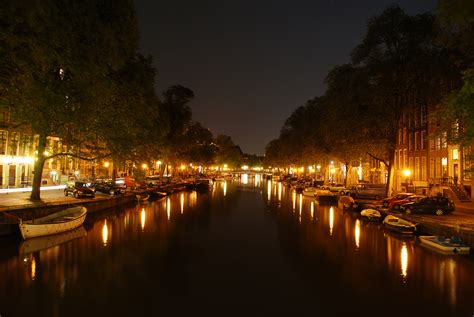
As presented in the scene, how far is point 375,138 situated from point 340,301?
28.3 m

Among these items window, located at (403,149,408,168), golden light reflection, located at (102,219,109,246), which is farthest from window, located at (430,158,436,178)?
golden light reflection, located at (102,219,109,246)

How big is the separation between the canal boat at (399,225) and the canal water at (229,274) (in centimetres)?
68

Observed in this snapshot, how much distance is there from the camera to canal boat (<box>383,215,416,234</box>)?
24578mm

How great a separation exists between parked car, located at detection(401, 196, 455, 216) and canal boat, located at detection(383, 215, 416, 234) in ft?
11.3

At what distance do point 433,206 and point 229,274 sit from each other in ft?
66.9

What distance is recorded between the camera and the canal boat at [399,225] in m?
24.6

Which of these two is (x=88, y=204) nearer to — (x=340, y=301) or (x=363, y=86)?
(x=340, y=301)

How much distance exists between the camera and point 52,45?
18.0 metres

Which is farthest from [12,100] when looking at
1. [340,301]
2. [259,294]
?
[340,301]

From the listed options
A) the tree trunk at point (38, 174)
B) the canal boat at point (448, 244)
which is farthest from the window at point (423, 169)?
the tree trunk at point (38, 174)

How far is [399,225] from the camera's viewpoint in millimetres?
25203

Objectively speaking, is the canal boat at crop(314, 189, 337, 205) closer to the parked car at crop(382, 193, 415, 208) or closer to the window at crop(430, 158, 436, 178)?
the window at crop(430, 158, 436, 178)

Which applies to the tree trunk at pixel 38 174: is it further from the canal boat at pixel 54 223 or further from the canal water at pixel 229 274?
the canal water at pixel 229 274

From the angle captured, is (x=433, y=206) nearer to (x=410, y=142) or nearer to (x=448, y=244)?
(x=448, y=244)
